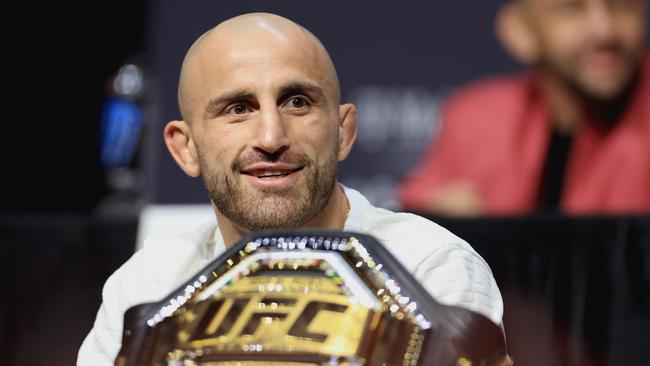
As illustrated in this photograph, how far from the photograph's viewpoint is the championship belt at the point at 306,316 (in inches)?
24.5

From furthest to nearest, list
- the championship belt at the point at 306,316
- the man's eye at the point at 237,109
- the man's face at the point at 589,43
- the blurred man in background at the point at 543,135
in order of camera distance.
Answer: the blurred man in background at the point at 543,135 → the man's face at the point at 589,43 → the man's eye at the point at 237,109 → the championship belt at the point at 306,316

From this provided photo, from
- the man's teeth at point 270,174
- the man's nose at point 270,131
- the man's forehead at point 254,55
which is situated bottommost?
the man's teeth at point 270,174

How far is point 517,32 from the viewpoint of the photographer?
2.68 m

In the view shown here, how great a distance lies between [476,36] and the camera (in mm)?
2742

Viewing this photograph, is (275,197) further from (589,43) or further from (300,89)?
(589,43)

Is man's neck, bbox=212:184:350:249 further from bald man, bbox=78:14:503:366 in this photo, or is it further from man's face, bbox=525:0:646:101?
man's face, bbox=525:0:646:101

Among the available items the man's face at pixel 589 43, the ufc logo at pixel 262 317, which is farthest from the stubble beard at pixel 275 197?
the man's face at pixel 589 43

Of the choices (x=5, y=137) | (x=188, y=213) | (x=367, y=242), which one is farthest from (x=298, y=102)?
(x=5, y=137)

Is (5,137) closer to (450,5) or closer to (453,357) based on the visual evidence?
(450,5)

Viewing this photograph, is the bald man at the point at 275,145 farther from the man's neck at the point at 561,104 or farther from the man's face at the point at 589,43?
the man's neck at the point at 561,104

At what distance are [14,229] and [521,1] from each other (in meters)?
1.35

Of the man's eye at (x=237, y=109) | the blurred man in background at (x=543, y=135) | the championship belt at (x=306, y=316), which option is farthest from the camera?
the blurred man in background at (x=543, y=135)

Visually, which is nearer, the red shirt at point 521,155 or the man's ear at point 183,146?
the man's ear at point 183,146

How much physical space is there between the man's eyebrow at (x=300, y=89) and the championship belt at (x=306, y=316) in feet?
0.39
